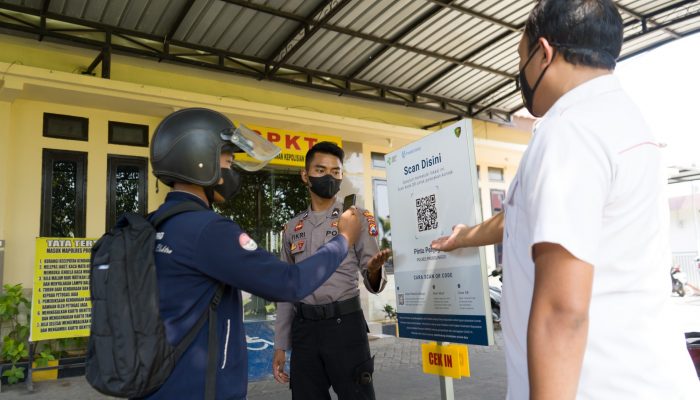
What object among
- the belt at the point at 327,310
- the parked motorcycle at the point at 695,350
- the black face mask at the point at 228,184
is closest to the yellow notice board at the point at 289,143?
the belt at the point at 327,310

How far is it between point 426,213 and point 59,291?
19.9 ft

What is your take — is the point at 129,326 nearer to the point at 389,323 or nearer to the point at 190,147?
the point at 190,147

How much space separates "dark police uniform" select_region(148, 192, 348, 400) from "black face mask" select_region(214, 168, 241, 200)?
0.25m

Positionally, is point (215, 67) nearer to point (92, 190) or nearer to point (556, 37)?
point (92, 190)

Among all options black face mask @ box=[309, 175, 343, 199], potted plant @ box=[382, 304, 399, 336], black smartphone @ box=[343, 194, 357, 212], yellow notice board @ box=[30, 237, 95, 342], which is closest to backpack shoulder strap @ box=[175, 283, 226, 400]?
black smartphone @ box=[343, 194, 357, 212]

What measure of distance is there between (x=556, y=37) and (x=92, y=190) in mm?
8463

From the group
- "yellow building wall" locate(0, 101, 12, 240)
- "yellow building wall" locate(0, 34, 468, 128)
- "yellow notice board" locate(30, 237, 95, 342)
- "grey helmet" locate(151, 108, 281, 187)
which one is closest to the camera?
"grey helmet" locate(151, 108, 281, 187)

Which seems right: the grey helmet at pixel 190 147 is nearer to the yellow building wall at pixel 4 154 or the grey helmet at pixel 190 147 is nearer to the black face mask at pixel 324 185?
the black face mask at pixel 324 185

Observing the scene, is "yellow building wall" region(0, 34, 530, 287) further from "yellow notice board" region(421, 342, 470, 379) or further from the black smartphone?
"yellow notice board" region(421, 342, 470, 379)

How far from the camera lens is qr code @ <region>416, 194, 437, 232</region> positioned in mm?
2799

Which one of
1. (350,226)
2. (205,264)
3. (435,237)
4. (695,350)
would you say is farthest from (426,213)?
(695,350)

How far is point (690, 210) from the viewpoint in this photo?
25.0m

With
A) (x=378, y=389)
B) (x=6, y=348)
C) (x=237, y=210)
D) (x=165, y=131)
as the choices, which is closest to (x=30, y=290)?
(x=6, y=348)

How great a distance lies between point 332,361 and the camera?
290 centimetres
